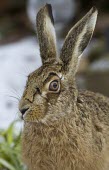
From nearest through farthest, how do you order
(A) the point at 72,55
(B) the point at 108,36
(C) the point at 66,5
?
(A) the point at 72,55 → (B) the point at 108,36 → (C) the point at 66,5

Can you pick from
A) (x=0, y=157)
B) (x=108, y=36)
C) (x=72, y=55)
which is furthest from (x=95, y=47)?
(x=72, y=55)

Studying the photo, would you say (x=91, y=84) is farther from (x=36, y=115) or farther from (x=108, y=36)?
(x=36, y=115)

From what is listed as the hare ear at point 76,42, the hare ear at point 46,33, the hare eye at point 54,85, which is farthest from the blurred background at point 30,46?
the hare eye at point 54,85

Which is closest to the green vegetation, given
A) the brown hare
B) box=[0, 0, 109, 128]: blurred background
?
the brown hare

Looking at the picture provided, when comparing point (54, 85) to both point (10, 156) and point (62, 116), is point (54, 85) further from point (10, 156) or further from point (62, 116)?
point (10, 156)

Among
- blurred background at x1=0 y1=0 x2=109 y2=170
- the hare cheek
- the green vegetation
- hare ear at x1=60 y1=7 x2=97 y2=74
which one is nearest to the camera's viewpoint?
the hare cheek

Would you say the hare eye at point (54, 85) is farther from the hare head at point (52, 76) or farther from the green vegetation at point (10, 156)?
the green vegetation at point (10, 156)

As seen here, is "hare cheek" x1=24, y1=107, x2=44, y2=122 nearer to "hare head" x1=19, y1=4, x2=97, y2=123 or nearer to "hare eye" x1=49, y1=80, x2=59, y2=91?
"hare head" x1=19, y1=4, x2=97, y2=123
